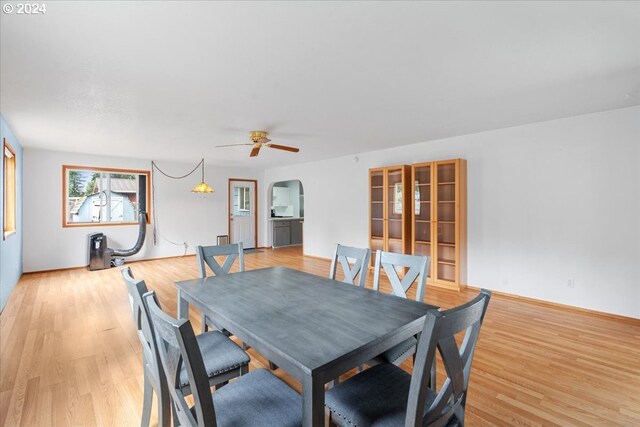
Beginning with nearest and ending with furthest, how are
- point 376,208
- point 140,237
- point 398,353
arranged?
point 398,353 < point 376,208 < point 140,237

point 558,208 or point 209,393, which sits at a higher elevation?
point 558,208

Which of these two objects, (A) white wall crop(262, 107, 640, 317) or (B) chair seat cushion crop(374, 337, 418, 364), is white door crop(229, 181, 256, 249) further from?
(B) chair seat cushion crop(374, 337, 418, 364)

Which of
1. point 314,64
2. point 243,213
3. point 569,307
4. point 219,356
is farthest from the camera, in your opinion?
point 243,213

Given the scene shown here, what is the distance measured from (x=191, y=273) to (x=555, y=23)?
237 inches

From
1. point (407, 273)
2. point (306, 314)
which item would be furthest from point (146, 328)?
point (407, 273)

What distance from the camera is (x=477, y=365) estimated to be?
8.09 ft

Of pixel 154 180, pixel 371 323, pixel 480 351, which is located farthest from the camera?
pixel 154 180

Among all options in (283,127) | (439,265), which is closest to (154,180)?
(283,127)

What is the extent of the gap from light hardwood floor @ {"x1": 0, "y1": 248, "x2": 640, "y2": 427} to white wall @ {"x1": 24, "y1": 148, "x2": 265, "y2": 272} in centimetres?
232

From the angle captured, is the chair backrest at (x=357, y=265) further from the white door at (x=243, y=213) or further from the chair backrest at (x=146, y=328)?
the white door at (x=243, y=213)

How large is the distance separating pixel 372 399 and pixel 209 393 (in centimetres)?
69

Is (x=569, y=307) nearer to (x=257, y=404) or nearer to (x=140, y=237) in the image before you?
(x=257, y=404)

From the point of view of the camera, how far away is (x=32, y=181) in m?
5.86

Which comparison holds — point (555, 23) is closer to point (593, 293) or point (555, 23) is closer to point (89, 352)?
point (593, 293)
